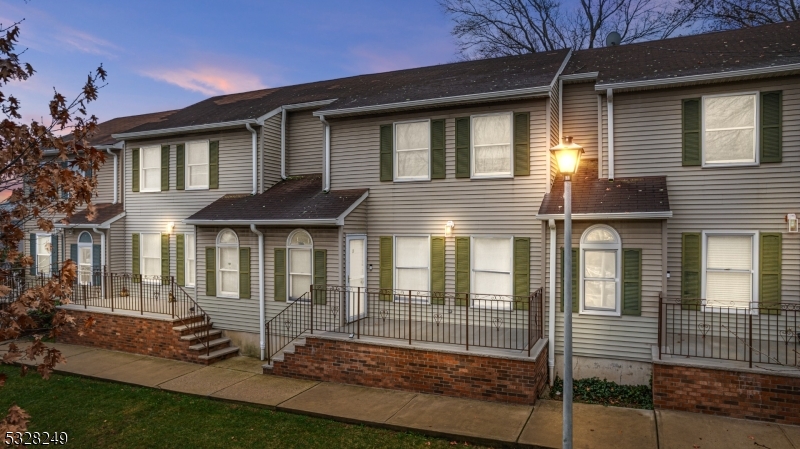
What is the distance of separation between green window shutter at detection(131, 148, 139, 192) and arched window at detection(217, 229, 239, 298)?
13.8ft

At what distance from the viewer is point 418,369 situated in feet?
29.8

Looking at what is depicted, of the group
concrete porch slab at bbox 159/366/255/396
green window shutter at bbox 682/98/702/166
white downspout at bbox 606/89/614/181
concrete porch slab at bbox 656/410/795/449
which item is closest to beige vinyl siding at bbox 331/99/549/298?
white downspout at bbox 606/89/614/181

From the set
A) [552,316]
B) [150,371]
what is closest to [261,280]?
[150,371]

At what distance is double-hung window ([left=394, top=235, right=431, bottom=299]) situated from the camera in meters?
11.2

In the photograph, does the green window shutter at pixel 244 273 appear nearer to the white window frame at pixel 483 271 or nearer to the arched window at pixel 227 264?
the arched window at pixel 227 264

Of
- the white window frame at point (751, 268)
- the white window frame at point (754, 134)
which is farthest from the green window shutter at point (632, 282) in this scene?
the white window frame at point (754, 134)

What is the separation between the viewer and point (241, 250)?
1262 cm

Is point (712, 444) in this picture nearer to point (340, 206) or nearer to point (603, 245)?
point (603, 245)

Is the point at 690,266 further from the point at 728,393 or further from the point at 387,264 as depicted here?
the point at 387,264

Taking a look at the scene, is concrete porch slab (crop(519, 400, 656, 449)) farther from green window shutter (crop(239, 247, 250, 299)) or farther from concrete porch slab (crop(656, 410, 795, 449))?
green window shutter (crop(239, 247, 250, 299))

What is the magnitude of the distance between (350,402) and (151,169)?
410 inches

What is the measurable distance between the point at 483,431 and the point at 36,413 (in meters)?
7.90

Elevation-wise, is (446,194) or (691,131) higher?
(691,131)

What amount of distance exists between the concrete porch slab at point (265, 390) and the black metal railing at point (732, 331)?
6.71 metres
